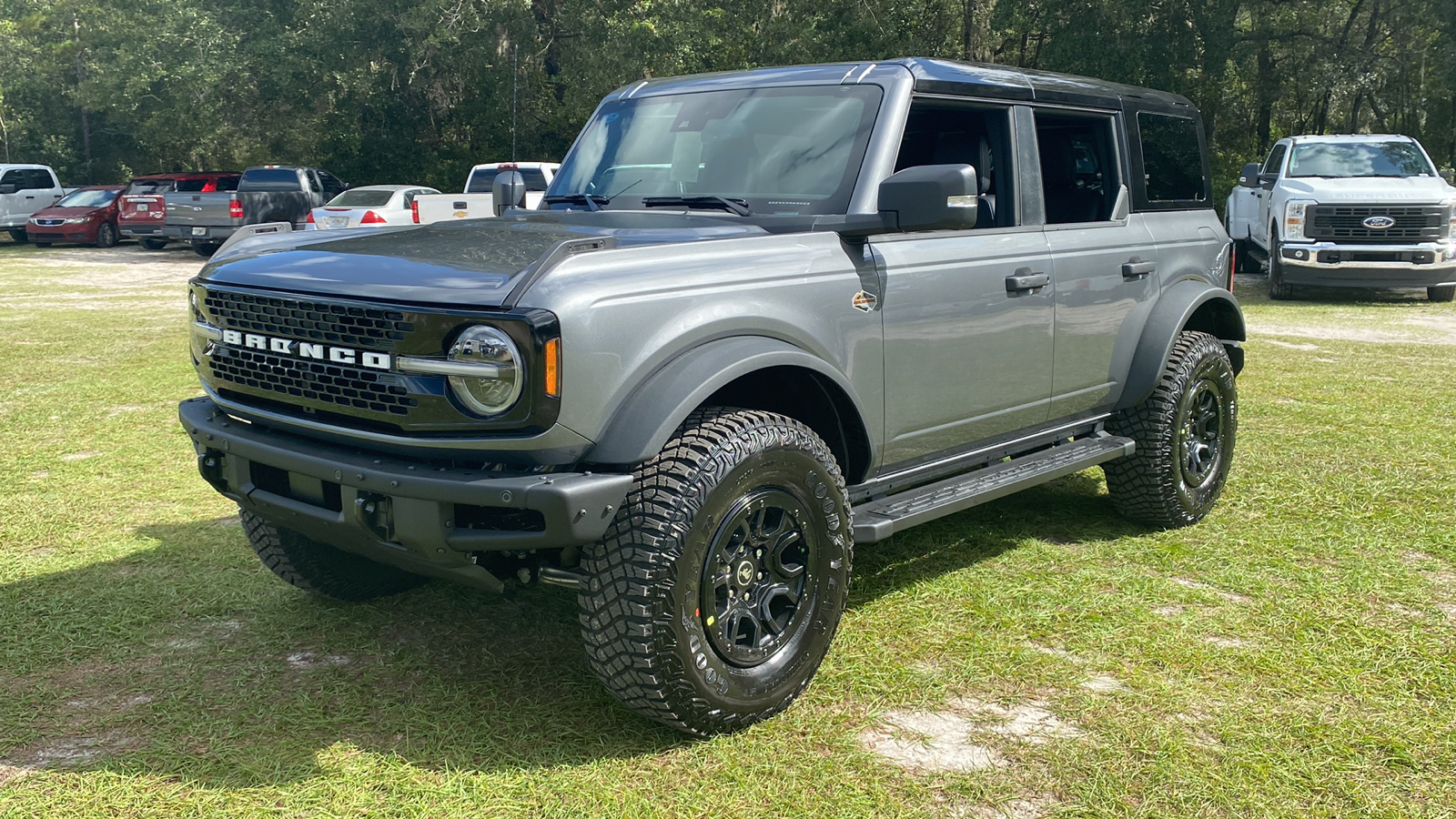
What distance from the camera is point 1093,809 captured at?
3.04 metres

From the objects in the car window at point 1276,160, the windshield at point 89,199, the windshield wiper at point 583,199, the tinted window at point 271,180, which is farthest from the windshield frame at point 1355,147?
the windshield at point 89,199

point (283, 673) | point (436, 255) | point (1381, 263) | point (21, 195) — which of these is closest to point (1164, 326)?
point (436, 255)

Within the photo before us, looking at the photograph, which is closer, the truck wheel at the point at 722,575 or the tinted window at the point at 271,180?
the truck wheel at the point at 722,575

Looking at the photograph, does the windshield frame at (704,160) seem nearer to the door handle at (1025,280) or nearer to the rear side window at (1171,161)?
the door handle at (1025,280)

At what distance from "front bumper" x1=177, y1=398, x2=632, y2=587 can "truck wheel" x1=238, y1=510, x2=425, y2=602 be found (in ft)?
2.33

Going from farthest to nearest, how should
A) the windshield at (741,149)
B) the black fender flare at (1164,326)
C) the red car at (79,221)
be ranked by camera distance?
1. the red car at (79,221)
2. the black fender flare at (1164,326)
3. the windshield at (741,149)

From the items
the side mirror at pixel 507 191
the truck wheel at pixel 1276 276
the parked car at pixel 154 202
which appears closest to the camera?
the side mirror at pixel 507 191

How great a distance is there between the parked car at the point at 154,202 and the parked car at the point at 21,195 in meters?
3.89

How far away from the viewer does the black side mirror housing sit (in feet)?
12.1

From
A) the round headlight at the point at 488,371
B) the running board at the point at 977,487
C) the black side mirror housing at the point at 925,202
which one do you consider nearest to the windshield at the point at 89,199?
the running board at the point at 977,487

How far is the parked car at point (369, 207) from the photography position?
21797 millimetres

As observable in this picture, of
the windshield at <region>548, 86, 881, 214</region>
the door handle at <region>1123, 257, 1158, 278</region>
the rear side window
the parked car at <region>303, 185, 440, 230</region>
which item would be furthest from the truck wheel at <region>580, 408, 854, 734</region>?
the parked car at <region>303, 185, 440, 230</region>

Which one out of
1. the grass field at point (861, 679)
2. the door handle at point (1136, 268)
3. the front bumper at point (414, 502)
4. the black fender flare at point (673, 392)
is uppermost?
the door handle at point (1136, 268)

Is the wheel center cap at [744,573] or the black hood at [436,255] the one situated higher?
the black hood at [436,255]
